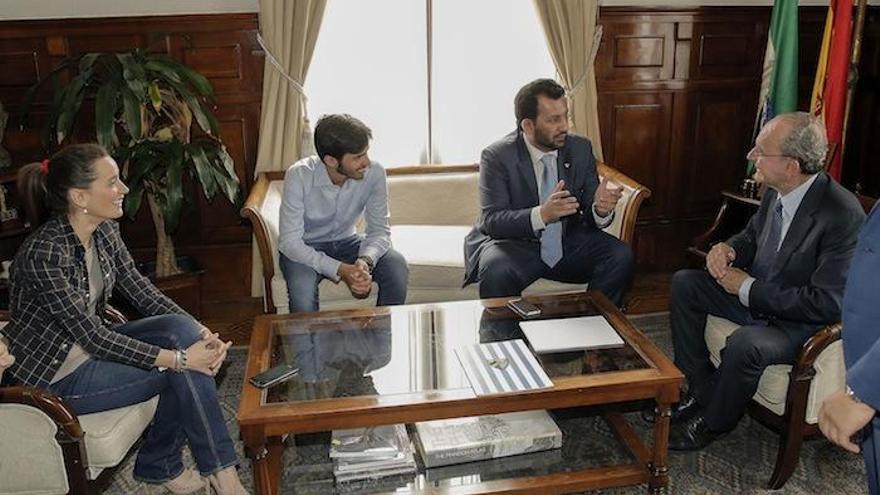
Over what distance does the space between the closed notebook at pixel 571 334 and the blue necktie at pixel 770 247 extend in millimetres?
543

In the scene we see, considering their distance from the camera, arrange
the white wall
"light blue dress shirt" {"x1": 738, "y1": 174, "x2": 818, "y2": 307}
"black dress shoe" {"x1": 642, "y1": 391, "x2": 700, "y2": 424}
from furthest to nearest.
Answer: the white wall < "black dress shoe" {"x1": 642, "y1": 391, "x2": 700, "y2": 424} < "light blue dress shirt" {"x1": 738, "y1": 174, "x2": 818, "y2": 307}

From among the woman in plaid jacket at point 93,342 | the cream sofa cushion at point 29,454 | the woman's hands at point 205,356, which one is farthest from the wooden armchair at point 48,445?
the woman's hands at point 205,356

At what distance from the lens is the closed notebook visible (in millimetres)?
2180

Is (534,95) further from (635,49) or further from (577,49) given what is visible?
(635,49)

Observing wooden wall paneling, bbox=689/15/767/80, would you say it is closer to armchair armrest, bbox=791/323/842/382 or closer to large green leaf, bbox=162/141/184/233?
armchair armrest, bbox=791/323/842/382

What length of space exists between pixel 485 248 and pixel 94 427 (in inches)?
61.5

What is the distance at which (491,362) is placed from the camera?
6.86ft

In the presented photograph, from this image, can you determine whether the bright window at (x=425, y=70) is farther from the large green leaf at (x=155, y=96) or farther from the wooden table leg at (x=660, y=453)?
the wooden table leg at (x=660, y=453)

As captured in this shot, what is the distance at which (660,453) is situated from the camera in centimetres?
212

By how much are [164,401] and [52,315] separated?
0.37 m

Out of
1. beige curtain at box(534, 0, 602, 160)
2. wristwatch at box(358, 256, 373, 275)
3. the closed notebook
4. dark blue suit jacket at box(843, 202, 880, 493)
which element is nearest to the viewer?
dark blue suit jacket at box(843, 202, 880, 493)

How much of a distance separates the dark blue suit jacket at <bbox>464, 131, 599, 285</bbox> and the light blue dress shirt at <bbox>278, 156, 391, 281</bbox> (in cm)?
38

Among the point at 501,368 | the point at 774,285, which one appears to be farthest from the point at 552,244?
the point at 501,368

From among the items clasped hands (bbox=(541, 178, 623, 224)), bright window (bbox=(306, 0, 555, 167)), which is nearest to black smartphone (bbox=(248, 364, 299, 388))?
clasped hands (bbox=(541, 178, 623, 224))
